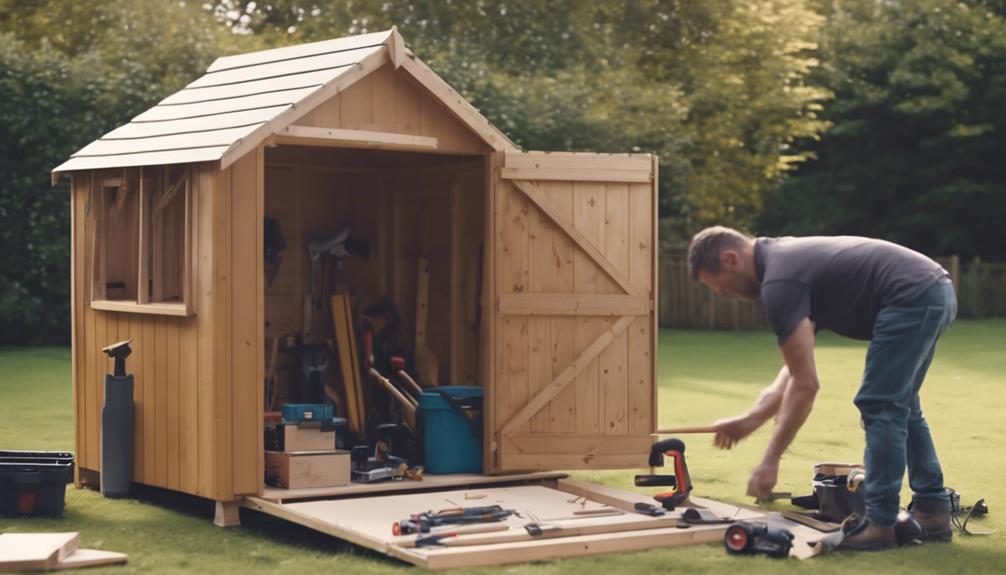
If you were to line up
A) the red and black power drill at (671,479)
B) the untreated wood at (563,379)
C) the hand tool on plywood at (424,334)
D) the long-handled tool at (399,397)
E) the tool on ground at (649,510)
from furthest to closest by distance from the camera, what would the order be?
the hand tool on plywood at (424,334)
the long-handled tool at (399,397)
the untreated wood at (563,379)
the red and black power drill at (671,479)
the tool on ground at (649,510)

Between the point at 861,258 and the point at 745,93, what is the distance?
85.8 ft

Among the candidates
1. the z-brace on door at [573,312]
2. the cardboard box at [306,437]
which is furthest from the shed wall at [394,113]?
the cardboard box at [306,437]

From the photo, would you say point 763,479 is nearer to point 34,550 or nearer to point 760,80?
point 34,550

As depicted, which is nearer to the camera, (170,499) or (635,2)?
(170,499)

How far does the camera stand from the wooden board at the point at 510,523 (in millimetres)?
7320

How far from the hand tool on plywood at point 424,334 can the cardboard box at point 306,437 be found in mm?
2200

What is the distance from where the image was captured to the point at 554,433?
383 inches

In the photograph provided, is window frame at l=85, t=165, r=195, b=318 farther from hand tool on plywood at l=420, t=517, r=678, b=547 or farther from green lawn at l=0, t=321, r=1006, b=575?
hand tool on plywood at l=420, t=517, r=678, b=547

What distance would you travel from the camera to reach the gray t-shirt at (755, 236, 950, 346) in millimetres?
7309

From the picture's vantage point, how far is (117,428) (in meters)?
9.44

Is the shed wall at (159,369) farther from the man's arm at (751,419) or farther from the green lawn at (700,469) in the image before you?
the man's arm at (751,419)

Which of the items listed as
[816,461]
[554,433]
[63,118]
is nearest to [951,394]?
[816,461]

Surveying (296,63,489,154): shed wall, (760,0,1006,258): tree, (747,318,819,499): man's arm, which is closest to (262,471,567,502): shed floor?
(296,63,489,154): shed wall

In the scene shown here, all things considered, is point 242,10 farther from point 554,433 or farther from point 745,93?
point 554,433
